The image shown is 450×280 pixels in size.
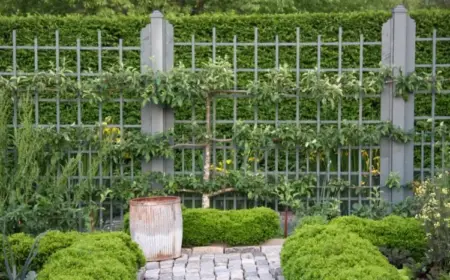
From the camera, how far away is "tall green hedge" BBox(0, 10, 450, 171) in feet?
25.6

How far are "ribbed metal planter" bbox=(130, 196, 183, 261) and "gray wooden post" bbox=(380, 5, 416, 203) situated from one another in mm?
2398

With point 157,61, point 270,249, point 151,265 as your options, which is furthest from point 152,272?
point 157,61

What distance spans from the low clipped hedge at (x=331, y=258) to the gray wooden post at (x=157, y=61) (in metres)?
2.46

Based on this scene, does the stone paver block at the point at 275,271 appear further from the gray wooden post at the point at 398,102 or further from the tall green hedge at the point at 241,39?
the tall green hedge at the point at 241,39

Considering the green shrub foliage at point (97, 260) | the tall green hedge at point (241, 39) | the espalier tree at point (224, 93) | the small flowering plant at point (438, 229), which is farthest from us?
the tall green hedge at point (241, 39)

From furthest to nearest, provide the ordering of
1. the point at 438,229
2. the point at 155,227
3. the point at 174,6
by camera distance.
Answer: the point at 174,6, the point at 155,227, the point at 438,229

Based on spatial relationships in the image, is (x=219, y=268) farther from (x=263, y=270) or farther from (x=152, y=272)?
(x=152, y=272)

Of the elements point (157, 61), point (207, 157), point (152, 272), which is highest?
point (157, 61)

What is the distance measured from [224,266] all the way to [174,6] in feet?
23.0

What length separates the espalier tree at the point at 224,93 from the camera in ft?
23.5

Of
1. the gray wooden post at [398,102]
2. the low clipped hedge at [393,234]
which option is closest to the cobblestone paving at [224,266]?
the low clipped hedge at [393,234]

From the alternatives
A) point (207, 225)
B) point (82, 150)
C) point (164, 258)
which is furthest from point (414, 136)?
point (82, 150)

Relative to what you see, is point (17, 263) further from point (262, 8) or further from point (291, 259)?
point (262, 8)

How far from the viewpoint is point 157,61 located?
7285mm
